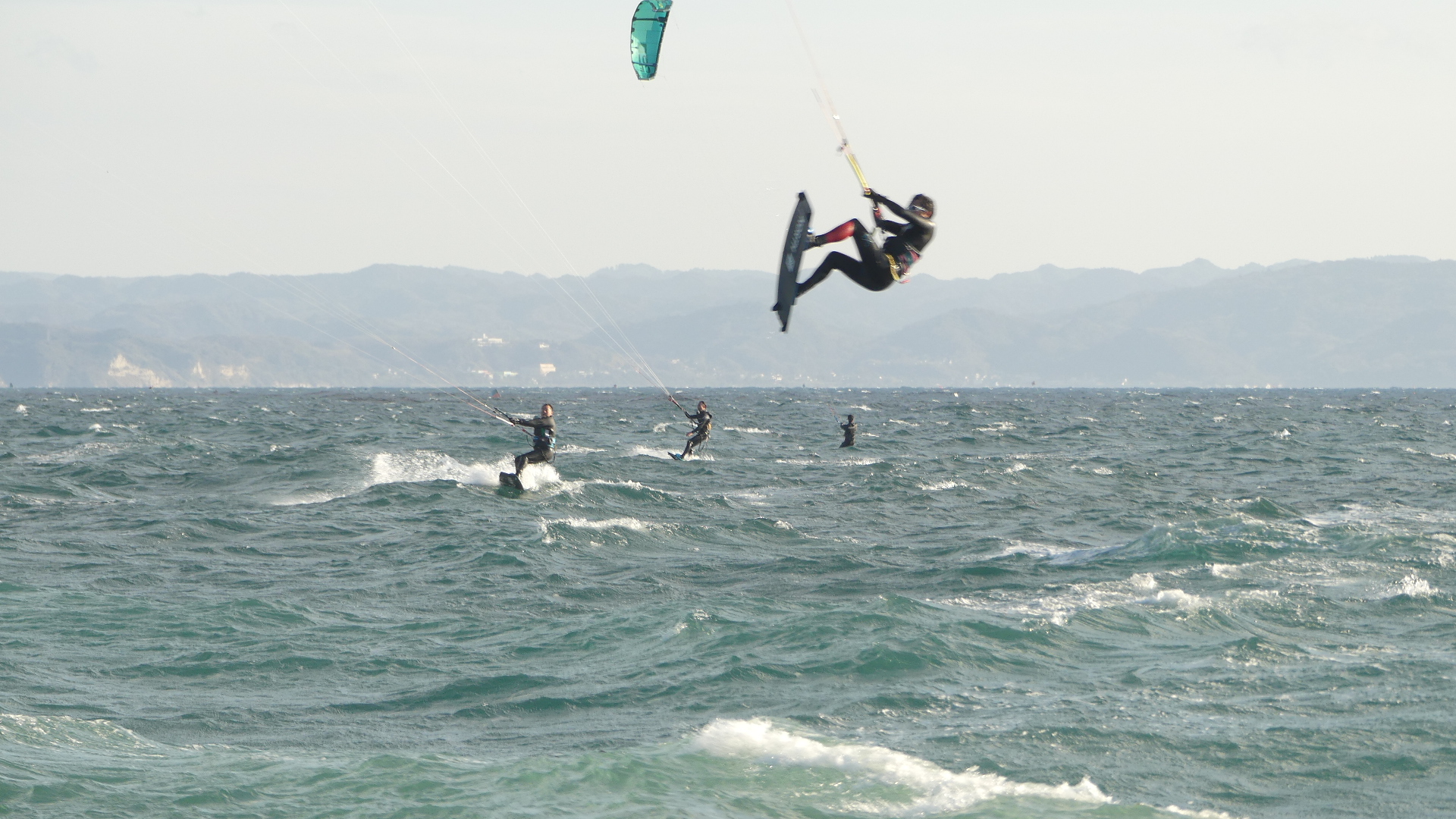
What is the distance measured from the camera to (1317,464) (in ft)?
119

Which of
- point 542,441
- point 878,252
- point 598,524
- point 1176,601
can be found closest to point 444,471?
point 542,441

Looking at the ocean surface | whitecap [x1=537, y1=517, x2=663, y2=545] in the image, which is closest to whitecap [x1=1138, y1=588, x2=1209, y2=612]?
the ocean surface

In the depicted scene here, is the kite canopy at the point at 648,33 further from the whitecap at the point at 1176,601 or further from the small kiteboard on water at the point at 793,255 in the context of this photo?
the whitecap at the point at 1176,601

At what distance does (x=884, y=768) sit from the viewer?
9750 millimetres

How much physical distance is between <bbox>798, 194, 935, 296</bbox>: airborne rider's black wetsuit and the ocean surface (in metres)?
3.70

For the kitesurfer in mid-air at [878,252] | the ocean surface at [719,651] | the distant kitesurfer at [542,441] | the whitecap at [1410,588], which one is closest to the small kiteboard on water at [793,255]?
the kitesurfer in mid-air at [878,252]

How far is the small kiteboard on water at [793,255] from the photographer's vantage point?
→ 404 inches

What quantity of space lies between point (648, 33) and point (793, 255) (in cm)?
375

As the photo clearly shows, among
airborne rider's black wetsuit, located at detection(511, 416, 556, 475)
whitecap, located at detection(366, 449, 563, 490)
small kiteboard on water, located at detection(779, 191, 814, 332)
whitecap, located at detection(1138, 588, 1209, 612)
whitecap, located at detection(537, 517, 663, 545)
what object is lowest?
whitecap, located at detection(537, 517, 663, 545)

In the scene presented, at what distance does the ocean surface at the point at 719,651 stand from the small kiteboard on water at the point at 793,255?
11.5 feet

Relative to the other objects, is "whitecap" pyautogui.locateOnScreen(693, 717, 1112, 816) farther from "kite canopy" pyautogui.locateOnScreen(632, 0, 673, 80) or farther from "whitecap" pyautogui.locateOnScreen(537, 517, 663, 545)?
"whitecap" pyautogui.locateOnScreen(537, 517, 663, 545)

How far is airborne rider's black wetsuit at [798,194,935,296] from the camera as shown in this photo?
33.1ft

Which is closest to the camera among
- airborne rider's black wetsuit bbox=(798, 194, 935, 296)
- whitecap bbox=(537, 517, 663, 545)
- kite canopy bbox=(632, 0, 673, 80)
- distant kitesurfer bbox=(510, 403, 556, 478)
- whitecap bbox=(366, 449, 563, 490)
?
airborne rider's black wetsuit bbox=(798, 194, 935, 296)

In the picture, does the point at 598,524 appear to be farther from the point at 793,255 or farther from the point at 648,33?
the point at 793,255
